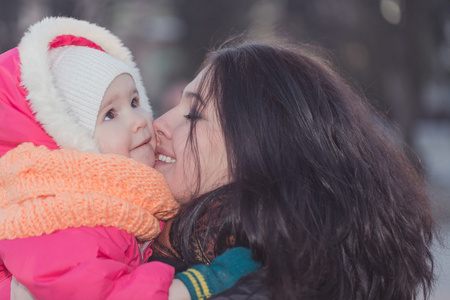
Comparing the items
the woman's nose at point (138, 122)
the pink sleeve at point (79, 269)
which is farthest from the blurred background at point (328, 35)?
the pink sleeve at point (79, 269)

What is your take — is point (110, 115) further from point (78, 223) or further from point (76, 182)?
point (78, 223)

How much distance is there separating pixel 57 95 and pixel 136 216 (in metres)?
0.56

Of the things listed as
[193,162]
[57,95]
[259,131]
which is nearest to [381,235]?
[259,131]

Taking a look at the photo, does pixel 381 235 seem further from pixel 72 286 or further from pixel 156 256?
pixel 72 286

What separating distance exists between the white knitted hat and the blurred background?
394cm

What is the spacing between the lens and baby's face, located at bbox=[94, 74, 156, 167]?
199 centimetres

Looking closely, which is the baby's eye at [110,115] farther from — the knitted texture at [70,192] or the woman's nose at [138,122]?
the knitted texture at [70,192]

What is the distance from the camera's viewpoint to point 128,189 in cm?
181

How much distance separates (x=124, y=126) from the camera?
206 centimetres

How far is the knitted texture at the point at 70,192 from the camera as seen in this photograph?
65.4 inches

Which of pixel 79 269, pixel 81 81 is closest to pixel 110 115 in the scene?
pixel 81 81

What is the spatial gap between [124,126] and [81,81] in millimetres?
246

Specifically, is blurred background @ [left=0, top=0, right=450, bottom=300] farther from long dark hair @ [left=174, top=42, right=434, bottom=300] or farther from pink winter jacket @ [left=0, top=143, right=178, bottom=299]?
pink winter jacket @ [left=0, top=143, right=178, bottom=299]

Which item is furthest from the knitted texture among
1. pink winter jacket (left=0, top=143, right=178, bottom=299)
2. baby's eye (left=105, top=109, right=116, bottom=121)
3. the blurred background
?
the blurred background
